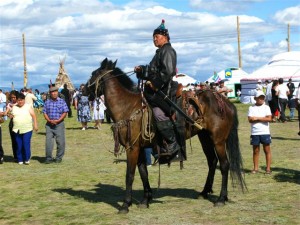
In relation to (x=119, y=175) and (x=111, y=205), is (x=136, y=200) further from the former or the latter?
(x=119, y=175)

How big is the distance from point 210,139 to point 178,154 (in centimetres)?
77

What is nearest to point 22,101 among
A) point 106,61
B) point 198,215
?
point 106,61

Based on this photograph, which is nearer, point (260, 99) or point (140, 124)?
point (140, 124)

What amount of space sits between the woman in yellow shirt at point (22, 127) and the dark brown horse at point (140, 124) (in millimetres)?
6161

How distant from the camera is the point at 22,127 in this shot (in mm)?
14078

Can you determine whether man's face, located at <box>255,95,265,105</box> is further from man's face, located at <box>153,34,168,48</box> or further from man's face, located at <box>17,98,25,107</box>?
man's face, located at <box>17,98,25,107</box>

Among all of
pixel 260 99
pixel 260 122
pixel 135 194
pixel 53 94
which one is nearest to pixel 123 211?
pixel 135 194

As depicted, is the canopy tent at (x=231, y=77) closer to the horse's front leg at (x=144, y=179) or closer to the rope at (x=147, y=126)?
the horse's front leg at (x=144, y=179)

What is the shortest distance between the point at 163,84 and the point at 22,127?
23.6 feet

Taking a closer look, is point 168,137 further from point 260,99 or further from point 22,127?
point 22,127

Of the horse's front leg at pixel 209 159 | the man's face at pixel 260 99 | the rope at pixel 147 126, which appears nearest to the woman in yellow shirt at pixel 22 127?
the man's face at pixel 260 99

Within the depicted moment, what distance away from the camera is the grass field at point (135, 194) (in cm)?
765

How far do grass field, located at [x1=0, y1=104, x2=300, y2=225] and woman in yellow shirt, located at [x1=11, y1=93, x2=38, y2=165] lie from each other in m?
0.40

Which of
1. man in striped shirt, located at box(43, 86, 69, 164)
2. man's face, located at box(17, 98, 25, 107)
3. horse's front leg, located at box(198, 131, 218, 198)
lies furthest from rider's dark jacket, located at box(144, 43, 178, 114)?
man's face, located at box(17, 98, 25, 107)
